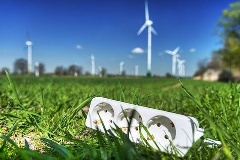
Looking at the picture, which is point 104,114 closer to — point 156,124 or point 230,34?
point 156,124

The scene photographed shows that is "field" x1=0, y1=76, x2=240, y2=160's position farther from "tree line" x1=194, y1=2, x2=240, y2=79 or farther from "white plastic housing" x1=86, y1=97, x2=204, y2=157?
"tree line" x1=194, y1=2, x2=240, y2=79

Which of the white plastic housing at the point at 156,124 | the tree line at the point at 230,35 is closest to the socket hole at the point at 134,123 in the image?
the white plastic housing at the point at 156,124

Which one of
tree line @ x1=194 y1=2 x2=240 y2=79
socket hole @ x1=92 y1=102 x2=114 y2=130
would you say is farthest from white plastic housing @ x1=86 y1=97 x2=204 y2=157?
tree line @ x1=194 y1=2 x2=240 y2=79

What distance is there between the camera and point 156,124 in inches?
62.2

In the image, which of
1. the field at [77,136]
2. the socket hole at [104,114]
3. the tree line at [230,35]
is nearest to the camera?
the field at [77,136]

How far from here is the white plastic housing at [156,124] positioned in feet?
4.45

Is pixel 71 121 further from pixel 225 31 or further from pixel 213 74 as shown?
pixel 213 74

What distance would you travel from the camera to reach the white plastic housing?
1355mm

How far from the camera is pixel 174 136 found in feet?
4.88

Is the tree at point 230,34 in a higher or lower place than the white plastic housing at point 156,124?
higher

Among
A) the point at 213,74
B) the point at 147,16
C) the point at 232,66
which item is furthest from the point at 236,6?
the point at 213,74

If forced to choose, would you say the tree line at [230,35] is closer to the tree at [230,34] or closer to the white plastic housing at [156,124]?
the tree at [230,34]

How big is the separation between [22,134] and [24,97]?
209 centimetres

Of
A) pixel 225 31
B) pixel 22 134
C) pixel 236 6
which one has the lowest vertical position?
pixel 22 134
